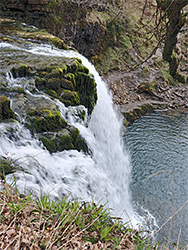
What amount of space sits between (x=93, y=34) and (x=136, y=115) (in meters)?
5.14

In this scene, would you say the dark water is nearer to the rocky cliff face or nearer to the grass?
the grass

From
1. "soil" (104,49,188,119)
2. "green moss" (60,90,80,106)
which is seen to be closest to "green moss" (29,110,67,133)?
"green moss" (60,90,80,106)

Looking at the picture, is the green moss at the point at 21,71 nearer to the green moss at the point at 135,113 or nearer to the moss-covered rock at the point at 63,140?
the moss-covered rock at the point at 63,140

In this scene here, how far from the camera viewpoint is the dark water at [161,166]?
5.41 meters

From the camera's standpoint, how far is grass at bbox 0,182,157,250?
164cm

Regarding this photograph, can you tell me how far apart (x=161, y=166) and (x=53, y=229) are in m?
6.25

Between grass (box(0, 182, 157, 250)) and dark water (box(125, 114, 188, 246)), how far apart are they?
188 cm

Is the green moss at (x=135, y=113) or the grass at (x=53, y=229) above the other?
the grass at (x=53, y=229)

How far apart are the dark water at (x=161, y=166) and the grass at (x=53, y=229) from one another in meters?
1.88

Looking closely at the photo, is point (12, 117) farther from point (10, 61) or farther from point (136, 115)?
point (136, 115)

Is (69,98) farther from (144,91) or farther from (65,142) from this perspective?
(144,91)

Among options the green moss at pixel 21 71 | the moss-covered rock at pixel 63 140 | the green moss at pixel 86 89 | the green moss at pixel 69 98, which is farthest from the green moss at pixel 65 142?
the green moss at pixel 21 71

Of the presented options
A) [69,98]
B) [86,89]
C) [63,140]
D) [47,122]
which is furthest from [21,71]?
[63,140]

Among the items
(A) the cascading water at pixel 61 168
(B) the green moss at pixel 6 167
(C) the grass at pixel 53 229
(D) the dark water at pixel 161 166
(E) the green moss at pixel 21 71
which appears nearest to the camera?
(C) the grass at pixel 53 229
